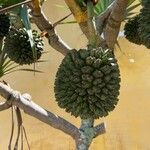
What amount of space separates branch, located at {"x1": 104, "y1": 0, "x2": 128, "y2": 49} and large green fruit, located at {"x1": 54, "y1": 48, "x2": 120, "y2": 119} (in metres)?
0.12

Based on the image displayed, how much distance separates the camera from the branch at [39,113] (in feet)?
4.13

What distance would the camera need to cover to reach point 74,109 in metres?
1.04

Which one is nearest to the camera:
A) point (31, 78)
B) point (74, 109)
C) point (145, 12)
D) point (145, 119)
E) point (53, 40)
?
point (145, 12)

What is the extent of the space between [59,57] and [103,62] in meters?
2.02

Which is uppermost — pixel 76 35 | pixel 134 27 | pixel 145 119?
pixel 134 27

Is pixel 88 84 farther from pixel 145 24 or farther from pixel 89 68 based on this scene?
pixel 145 24

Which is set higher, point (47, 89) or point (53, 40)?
point (53, 40)

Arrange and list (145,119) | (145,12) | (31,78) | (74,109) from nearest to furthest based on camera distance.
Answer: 1. (145,12)
2. (74,109)
3. (145,119)
4. (31,78)

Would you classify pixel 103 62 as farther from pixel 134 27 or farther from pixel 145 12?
pixel 134 27

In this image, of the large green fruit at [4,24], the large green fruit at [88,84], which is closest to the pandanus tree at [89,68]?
the large green fruit at [88,84]

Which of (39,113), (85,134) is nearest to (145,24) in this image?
(85,134)

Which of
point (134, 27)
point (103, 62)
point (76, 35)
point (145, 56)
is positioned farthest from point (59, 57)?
point (103, 62)

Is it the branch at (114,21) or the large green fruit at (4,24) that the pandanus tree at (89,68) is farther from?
the large green fruit at (4,24)

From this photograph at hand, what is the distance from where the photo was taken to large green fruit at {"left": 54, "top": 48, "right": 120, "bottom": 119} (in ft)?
3.39
